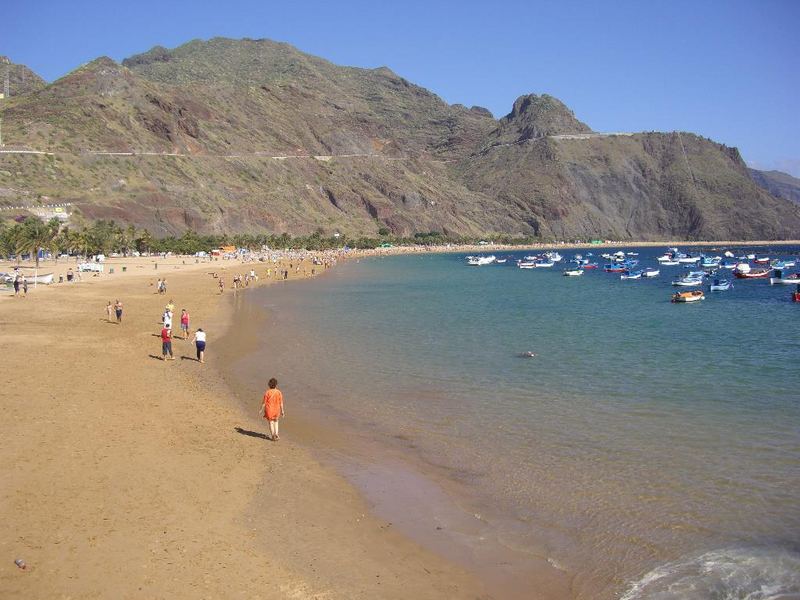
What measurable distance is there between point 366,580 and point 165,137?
422 feet

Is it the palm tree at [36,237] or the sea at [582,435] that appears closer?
the sea at [582,435]

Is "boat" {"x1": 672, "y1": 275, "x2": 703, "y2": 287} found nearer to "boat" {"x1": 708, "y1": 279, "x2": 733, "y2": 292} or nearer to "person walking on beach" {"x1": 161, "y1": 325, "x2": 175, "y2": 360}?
"boat" {"x1": 708, "y1": 279, "x2": 733, "y2": 292}

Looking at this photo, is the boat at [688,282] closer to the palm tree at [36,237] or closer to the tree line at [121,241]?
the tree line at [121,241]

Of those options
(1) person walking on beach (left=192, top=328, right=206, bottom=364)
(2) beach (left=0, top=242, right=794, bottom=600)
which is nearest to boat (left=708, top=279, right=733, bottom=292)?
(2) beach (left=0, top=242, right=794, bottom=600)

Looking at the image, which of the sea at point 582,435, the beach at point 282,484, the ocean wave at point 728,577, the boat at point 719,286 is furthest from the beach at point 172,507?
the boat at point 719,286

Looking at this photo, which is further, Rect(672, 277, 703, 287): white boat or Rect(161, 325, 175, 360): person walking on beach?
Rect(672, 277, 703, 287): white boat

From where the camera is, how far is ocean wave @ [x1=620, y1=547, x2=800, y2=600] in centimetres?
924

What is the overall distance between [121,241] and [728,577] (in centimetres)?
8454

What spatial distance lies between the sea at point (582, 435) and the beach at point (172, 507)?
1.09 meters

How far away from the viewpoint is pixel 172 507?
10977mm

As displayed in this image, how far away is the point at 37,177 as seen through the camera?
302 ft

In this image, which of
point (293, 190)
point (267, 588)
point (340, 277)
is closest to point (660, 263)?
point (340, 277)

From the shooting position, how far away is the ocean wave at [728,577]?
9242mm

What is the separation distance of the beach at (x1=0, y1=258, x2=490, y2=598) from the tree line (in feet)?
158
